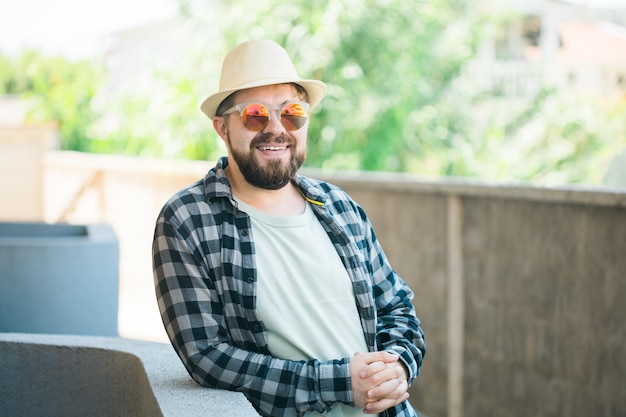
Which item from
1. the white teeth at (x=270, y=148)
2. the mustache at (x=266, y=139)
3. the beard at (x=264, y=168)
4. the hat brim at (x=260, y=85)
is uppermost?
the hat brim at (x=260, y=85)

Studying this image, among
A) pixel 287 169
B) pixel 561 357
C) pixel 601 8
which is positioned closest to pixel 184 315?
pixel 287 169

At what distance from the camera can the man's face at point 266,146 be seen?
2.36m

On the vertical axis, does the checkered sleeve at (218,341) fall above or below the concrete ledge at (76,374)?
above

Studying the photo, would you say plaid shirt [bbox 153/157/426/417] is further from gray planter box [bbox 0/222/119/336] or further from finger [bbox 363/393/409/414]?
gray planter box [bbox 0/222/119/336]

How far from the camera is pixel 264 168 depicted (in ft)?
7.70

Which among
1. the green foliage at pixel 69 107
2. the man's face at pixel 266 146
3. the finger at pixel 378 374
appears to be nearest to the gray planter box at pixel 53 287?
the man's face at pixel 266 146

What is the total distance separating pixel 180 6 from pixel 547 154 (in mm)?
6314

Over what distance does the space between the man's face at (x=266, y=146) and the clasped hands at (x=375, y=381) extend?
0.50m

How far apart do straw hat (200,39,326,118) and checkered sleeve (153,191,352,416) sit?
0.39 metres

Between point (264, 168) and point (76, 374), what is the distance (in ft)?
2.32

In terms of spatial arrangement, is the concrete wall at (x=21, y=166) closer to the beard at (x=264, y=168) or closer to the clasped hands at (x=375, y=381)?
the beard at (x=264, y=168)

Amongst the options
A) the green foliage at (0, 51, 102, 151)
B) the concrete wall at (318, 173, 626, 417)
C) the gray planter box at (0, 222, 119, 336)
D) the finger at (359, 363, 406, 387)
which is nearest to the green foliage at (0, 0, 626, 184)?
the green foliage at (0, 51, 102, 151)

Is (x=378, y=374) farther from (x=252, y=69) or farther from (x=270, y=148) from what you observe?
(x=252, y=69)

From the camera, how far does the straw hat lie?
2375 millimetres
